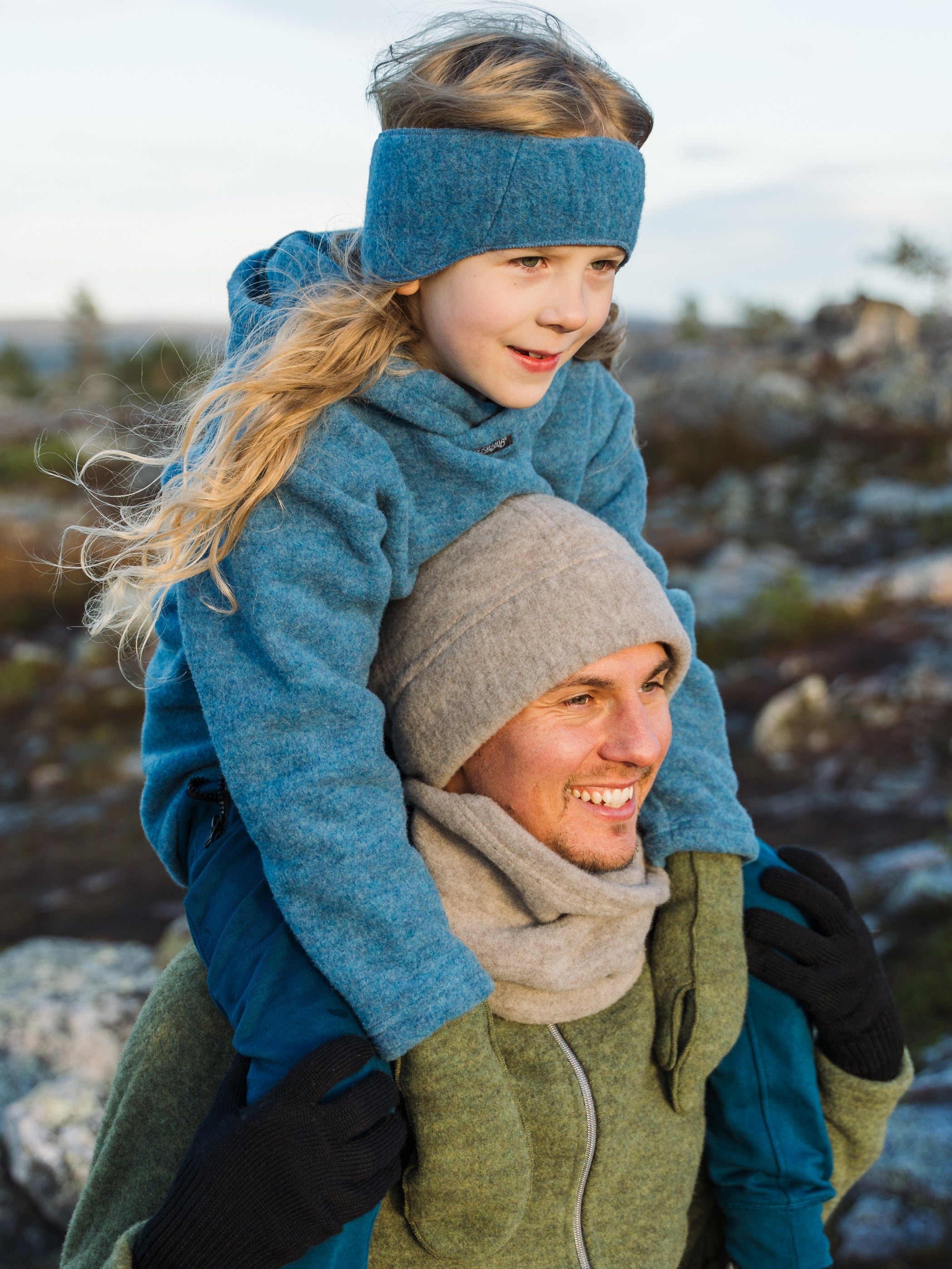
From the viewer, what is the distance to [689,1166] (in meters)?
2.25

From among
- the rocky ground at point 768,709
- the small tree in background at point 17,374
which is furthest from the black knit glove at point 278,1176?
the small tree in background at point 17,374

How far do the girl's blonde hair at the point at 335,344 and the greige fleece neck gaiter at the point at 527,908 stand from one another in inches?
24.7

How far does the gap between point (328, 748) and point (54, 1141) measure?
8.79ft

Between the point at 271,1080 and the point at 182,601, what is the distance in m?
0.86

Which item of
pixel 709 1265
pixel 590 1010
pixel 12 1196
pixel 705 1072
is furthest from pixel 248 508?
pixel 12 1196

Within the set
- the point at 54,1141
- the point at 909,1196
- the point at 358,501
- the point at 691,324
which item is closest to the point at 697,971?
the point at 358,501

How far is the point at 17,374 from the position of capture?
22484 millimetres

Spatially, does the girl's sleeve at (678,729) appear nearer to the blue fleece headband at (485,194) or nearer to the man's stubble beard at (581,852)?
the man's stubble beard at (581,852)

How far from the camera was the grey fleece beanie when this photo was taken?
2.02 m

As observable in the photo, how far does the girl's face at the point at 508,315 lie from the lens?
202 centimetres

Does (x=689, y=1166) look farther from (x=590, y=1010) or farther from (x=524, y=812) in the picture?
(x=524, y=812)

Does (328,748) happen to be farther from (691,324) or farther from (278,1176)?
(691,324)

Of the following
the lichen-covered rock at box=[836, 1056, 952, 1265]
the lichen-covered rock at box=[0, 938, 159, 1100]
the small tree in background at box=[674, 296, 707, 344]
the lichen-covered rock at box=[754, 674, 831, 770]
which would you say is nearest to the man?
the lichen-covered rock at box=[836, 1056, 952, 1265]

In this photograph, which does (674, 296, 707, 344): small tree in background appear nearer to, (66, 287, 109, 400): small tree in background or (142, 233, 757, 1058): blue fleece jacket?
(66, 287, 109, 400): small tree in background
